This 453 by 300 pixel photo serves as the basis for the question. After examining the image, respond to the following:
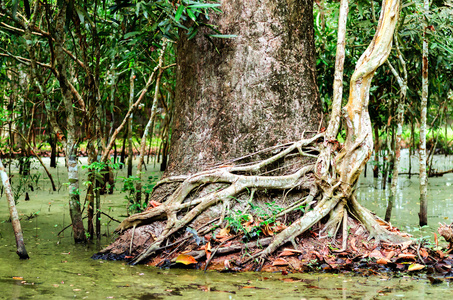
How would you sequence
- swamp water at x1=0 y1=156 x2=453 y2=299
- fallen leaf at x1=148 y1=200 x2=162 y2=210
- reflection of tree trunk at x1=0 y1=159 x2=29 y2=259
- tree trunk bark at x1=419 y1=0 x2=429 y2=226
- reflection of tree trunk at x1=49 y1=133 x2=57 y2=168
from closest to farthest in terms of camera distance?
1. swamp water at x1=0 y1=156 x2=453 y2=299
2. reflection of tree trunk at x1=0 y1=159 x2=29 y2=259
3. fallen leaf at x1=148 y1=200 x2=162 y2=210
4. tree trunk bark at x1=419 y1=0 x2=429 y2=226
5. reflection of tree trunk at x1=49 y1=133 x2=57 y2=168

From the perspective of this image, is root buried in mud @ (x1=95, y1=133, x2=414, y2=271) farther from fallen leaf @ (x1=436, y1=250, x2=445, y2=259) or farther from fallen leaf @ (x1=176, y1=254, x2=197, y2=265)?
fallen leaf @ (x1=436, y1=250, x2=445, y2=259)

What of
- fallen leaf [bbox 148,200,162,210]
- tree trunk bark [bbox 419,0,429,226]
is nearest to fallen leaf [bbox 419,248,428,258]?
tree trunk bark [bbox 419,0,429,226]

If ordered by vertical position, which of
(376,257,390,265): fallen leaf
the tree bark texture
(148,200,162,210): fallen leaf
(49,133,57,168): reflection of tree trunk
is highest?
the tree bark texture

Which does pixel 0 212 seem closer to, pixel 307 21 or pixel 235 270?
pixel 235 270

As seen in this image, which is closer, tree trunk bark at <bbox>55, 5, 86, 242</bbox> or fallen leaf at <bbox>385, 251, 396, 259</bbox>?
fallen leaf at <bbox>385, 251, 396, 259</bbox>

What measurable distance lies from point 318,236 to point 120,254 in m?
1.59

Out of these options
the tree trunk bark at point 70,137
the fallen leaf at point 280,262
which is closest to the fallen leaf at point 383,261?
the fallen leaf at point 280,262

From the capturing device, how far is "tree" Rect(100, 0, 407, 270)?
3939 millimetres

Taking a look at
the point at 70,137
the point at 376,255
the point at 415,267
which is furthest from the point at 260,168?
the point at 70,137

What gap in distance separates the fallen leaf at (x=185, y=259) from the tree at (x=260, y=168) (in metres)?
0.18

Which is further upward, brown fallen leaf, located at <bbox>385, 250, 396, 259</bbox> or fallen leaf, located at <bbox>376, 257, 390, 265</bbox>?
brown fallen leaf, located at <bbox>385, 250, 396, 259</bbox>

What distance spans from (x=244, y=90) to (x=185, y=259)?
153 cm

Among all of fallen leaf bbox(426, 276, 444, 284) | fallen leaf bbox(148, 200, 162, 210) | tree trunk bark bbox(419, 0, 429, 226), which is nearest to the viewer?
fallen leaf bbox(426, 276, 444, 284)

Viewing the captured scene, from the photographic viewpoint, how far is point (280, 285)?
3.14 metres
